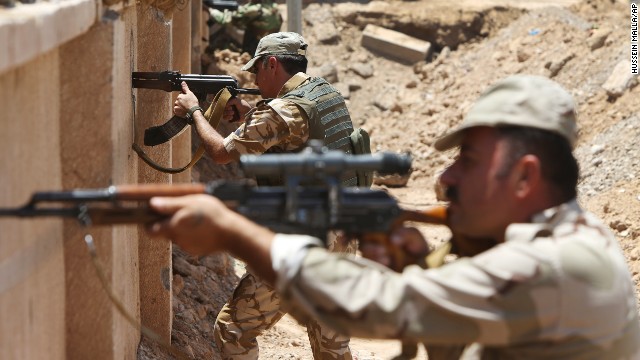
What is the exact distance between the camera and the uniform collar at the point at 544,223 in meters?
2.73

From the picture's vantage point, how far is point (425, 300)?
2.62m

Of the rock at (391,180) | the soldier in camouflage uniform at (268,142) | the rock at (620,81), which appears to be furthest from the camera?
the rock at (391,180)

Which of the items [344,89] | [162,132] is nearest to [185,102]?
[162,132]

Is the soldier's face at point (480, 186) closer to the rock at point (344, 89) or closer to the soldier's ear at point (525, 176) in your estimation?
the soldier's ear at point (525, 176)

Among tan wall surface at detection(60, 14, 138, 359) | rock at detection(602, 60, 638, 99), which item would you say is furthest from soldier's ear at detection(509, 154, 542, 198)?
rock at detection(602, 60, 638, 99)

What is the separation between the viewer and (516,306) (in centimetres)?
262

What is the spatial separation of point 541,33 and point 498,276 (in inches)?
542

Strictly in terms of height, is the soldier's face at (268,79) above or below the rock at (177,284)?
above

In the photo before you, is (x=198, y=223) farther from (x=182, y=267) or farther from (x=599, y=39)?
(x=599, y=39)

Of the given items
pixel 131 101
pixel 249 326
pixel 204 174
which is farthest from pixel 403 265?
pixel 204 174

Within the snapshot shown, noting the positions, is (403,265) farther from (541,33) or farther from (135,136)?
(541,33)

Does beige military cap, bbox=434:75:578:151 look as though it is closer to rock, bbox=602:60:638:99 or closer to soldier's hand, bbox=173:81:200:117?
soldier's hand, bbox=173:81:200:117

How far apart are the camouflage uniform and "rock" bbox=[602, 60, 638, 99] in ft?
25.9

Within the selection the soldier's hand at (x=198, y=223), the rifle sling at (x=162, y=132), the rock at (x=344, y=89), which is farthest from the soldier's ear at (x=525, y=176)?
the rock at (x=344, y=89)
